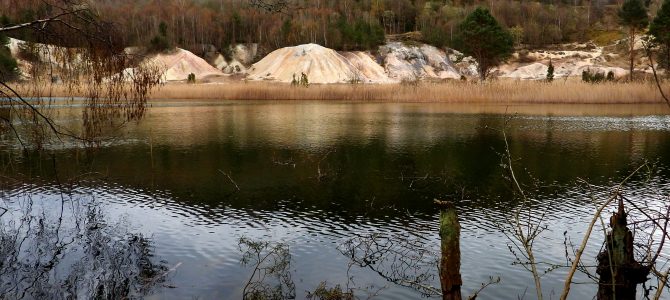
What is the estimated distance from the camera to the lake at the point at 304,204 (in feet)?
18.7

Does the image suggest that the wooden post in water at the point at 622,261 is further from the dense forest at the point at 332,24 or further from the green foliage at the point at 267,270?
the dense forest at the point at 332,24

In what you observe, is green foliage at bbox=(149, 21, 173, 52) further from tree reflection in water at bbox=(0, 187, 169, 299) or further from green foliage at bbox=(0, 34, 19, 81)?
A: green foliage at bbox=(0, 34, 19, 81)

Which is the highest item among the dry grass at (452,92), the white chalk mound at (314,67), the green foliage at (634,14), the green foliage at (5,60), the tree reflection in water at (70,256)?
the green foliage at (634,14)

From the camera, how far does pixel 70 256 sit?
6184 mm

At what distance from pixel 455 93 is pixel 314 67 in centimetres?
3580

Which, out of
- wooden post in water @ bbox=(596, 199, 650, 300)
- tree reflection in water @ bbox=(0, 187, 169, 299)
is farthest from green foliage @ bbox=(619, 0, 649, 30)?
wooden post in water @ bbox=(596, 199, 650, 300)

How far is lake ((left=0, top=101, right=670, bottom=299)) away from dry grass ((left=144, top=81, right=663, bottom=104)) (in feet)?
46.7

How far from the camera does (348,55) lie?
78.0 m

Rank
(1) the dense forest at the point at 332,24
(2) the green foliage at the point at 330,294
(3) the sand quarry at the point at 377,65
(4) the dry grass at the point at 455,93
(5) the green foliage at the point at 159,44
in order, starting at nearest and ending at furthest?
(2) the green foliage at the point at 330,294, (4) the dry grass at the point at 455,93, (3) the sand quarry at the point at 377,65, (5) the green foliage at the point at 159,44, (1) the dense forest at the point at 332,24

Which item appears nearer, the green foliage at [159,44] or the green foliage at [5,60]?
the green foliage at [5,60]

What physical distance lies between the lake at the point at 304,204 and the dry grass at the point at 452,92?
46.7 ft

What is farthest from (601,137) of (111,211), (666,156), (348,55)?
(348,55)

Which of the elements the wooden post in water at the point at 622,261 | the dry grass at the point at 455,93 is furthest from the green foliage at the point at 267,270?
the dry grass at the point at 455,93

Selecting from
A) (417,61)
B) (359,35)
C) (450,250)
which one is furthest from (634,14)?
(450,250)
